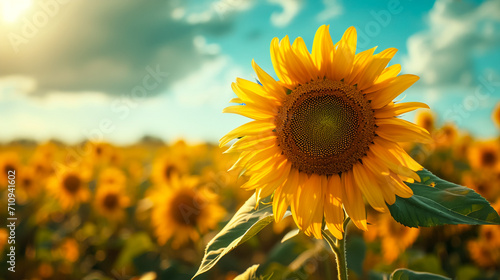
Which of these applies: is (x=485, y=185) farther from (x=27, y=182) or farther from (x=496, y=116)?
(x=27, y=182)

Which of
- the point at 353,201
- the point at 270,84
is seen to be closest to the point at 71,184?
the point at 270,84

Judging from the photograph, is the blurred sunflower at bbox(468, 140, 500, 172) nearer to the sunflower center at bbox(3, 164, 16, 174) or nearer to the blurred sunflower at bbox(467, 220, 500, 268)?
the blurred sunflower at bbox(467, 220, 500, 268)

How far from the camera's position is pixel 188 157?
9.69 metres

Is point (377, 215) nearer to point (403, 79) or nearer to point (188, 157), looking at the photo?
point (403, 79)

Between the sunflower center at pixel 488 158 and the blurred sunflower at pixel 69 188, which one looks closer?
the blurred sunflower at pixel 69 188

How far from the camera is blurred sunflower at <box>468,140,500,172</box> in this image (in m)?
7.88

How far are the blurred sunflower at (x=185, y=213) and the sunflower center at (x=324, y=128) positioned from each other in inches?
138

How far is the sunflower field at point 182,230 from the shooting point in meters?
4.42

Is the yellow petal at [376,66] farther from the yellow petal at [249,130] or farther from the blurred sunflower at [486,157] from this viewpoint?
the blurred sunflower at [486,157]

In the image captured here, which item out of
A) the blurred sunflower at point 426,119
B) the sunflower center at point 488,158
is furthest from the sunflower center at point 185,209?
the sunflower center at point 488,158

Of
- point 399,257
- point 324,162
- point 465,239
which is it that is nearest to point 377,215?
point 399,257

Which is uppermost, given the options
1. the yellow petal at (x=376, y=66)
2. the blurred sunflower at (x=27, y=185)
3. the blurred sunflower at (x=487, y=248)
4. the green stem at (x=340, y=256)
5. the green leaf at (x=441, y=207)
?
the blurred sunflower at (x=27, y=185)

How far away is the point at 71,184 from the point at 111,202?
1.03m

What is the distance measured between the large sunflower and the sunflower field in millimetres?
753
